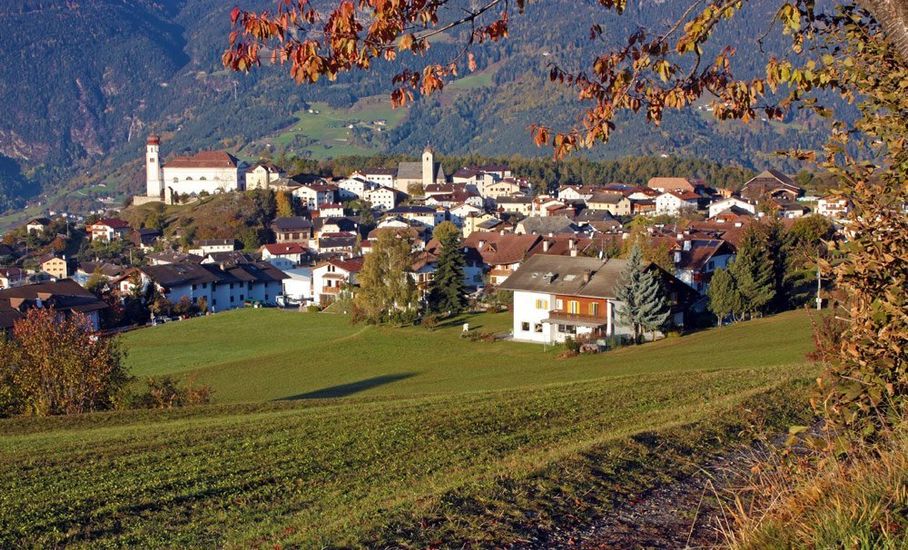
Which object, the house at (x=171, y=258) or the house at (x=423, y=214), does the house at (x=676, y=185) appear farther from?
the house at (x=171, y=258)

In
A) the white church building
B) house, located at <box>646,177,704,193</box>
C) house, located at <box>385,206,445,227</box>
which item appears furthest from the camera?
the white church building

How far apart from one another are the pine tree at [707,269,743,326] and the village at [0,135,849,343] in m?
1.24

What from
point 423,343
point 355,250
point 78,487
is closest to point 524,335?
point 423,343

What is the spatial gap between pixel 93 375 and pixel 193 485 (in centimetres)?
1469

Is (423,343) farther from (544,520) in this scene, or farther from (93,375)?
(544,520)

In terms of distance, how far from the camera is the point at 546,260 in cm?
4625

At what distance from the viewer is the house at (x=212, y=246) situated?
10088 cm

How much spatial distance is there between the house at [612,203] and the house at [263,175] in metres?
→ 40.9

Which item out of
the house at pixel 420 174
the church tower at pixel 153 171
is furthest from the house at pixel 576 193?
the church tower at pixel 153 171

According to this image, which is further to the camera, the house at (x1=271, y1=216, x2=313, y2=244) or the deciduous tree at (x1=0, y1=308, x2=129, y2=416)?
the house at (x1=271, y1=216, x2=313, y2=244)

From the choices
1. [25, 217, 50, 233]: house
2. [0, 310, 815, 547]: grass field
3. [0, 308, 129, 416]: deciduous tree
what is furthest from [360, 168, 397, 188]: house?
[0, 310, 815, 547]: grass field

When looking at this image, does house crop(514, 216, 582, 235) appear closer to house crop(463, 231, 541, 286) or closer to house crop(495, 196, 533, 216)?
house crop(463, 231, 541, 286)

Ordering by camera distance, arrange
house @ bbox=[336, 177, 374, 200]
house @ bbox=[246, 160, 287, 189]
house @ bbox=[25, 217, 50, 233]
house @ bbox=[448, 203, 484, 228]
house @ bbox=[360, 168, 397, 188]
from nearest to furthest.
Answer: house @ bbox=[448, 203, 484, 228] < house @ bbox=[25, 217, 50, 233] < house @ bbox=[336, 177, 374, 200] < house @ bbox=[246, 160, 287, 189] < house @ bbox=[360, 168, 397, 188]

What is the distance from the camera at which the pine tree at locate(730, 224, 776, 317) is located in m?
42.4
